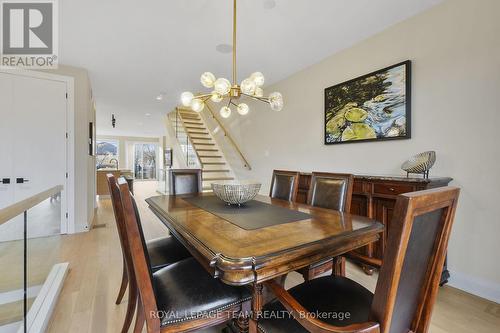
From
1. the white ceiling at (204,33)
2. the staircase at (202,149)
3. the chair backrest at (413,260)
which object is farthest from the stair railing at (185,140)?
the chair backrest at (413,260)

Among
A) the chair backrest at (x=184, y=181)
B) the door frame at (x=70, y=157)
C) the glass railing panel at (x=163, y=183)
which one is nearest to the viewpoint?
the chair backrest at (x=184, y=181)

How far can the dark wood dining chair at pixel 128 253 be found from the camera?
4.23 ft

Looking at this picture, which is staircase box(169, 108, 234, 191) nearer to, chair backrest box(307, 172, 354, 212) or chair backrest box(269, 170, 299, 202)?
chair backrest box(269, 170, 299, 202)

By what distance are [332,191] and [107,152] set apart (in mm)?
12656

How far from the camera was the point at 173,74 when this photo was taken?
3.89 metres

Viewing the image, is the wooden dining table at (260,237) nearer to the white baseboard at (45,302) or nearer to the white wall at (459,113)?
the white baseboard at (45,302)

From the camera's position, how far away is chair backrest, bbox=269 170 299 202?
232cm

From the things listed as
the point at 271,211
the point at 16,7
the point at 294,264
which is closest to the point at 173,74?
the point at 16,7

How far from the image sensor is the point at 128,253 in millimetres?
1293

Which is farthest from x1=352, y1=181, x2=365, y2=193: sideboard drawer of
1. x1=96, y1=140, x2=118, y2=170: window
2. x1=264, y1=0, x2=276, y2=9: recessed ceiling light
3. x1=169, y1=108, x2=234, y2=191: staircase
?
x1=96, y1=140, x2=118, y2=170: window

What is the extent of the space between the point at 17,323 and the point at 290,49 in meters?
3.62

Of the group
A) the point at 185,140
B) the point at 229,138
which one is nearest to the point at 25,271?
the point at 229,138

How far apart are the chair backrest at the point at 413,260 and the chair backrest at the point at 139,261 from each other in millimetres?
869

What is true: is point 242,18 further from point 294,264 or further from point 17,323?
point 17,323
